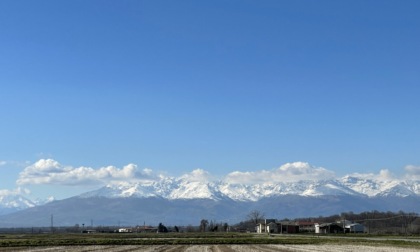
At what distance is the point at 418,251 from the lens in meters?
60.9

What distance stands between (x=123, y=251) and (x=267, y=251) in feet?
51.3

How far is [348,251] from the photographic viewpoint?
208ft

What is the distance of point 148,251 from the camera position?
66.4m

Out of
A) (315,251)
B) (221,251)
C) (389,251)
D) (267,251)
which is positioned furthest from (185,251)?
(389,251)

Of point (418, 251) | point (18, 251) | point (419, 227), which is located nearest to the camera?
point (418, 251)

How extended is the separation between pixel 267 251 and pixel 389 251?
12.6m

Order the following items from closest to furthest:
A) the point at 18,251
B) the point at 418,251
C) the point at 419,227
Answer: the point at 418,251, the point at 18,251, the point at 419,227

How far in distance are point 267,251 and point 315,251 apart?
521 cm

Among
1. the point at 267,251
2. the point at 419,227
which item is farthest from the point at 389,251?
the point at 419,227

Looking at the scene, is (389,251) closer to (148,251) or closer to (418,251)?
(418,251)

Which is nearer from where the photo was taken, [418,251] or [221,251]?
[418,251]

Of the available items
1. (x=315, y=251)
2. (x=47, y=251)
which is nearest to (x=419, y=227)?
(x=315, y=251)

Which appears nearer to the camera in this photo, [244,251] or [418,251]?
[418,251]

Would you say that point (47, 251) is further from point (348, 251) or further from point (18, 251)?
point (348, 251)
